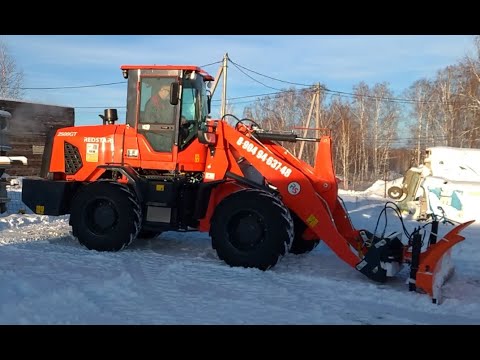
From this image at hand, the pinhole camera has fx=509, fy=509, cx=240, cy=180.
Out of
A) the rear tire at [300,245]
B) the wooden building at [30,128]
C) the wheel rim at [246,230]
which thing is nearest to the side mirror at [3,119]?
the wooden building at [30,128]

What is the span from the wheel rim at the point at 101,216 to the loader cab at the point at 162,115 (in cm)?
86

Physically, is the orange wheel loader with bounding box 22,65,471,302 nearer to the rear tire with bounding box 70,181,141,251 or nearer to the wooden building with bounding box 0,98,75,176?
the rear tire with bounding box 70,181,141,251

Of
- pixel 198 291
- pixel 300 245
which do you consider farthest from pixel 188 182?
pixel 198 291

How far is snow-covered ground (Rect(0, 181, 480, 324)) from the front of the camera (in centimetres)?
477

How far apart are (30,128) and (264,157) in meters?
13.3

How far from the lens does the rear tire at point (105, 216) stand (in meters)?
→ 7.73

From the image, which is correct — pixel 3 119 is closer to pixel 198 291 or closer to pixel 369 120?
pixel 198 291

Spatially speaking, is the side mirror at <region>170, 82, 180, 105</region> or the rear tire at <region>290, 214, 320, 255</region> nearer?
the side mirror at <region>170, 82, 180, 105</region>

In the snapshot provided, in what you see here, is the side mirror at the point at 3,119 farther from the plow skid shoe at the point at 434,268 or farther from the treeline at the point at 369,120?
the treeline at the point at 369,120

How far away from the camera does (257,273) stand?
6641mm

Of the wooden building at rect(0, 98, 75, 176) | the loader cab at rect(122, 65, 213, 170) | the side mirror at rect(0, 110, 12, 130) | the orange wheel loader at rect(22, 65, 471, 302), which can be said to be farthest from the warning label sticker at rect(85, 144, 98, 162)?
the wooden building at rect(0, 98, 75, 176)

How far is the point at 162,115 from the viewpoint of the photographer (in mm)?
7918

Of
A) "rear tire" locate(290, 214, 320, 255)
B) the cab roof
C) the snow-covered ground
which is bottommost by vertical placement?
the snow-covered ground
